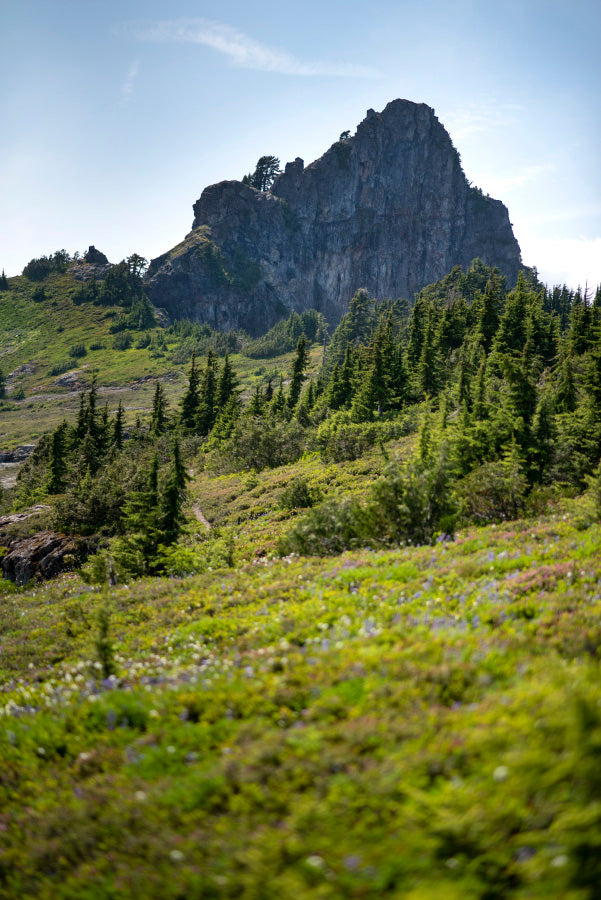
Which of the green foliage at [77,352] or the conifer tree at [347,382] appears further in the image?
the green foliage at [77,352]

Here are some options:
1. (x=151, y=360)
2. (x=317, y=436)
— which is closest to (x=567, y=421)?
(x=317, y=436)

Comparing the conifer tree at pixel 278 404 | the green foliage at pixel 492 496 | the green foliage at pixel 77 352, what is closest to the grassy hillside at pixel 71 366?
the green foliage at pixel 77 352

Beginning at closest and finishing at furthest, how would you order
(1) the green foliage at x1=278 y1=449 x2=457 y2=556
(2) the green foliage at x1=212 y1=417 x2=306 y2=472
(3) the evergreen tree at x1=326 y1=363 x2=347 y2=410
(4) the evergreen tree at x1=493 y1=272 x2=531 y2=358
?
(1) the green foliage at x1=278 y1=449 x2=457 y2=556, (2) the green foliage at x1=212 y1=417 x2=306 y2=472, (4) the evergreen tree at x1=493 y1=272 x2=531 y2=358, (3) the evergreen tree at x1=326 y1=363 x2=347 y2=410

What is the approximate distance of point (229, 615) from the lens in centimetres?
749

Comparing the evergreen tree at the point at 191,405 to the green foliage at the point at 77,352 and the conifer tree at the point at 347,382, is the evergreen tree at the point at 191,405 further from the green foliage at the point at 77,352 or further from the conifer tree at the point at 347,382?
the green foliage at the point at 77,352

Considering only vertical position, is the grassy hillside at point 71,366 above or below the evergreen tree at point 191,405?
above

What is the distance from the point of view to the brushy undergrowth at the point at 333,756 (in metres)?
2.21

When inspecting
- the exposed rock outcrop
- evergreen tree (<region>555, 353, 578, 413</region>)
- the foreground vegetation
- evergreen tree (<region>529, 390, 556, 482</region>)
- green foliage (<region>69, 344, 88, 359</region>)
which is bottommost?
the exposed rock outcrop

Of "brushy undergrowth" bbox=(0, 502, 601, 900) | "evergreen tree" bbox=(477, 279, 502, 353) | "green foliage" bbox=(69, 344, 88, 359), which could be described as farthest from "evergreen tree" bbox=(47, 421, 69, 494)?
"green foliage" bbox=(69, 344, 88, 359)

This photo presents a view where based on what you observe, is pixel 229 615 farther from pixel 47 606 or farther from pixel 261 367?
pixel 261 367

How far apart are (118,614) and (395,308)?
129 metres

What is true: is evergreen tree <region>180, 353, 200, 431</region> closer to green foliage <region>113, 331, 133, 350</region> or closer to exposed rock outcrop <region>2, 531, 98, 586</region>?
exposed rock outcrop <region>2, 531, 98, 586</region>

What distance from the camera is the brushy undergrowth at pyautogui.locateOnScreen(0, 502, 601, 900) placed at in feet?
7.25

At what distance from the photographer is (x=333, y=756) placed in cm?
296
